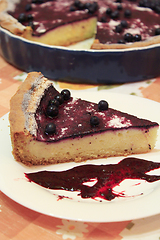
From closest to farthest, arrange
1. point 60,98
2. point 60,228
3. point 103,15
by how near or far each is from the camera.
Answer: point 60,228, point 60,98, point 103,15

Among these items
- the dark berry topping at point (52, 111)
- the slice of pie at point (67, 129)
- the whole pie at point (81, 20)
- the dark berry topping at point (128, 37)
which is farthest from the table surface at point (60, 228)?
the dark berry topping at point (128, 37)

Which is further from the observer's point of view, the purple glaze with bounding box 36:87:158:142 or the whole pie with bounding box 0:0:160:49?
the whole pie with bounding box 0:0:160:49

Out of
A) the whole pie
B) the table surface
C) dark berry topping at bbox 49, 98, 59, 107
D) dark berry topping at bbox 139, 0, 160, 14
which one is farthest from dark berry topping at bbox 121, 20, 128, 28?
the table surface

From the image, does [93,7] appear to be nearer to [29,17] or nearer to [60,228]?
[29,17]

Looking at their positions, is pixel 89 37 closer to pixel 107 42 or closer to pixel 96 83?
pixel 107 42

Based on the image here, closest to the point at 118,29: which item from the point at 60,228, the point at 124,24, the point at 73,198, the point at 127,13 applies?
the point at 124,24

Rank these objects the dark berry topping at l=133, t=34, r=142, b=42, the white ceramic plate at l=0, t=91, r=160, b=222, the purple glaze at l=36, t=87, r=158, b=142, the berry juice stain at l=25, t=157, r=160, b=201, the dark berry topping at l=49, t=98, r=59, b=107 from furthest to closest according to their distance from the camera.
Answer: the dark berry topping at l=133, t=34, r=142, b=42
the dark berry topping at l=49, t=98, r=59, b=107
the purple glaze at l=36, t=87, r=158, b=142
the berry juice stain at l=25, t=157, r=160, b=201
the white ceramic plate at l=0, t=91, r=160, b=222

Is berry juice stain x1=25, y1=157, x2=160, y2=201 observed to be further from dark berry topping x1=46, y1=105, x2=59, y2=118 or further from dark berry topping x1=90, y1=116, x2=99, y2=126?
dark berry topping x1=46, y1=105, x2=59, y2=118
